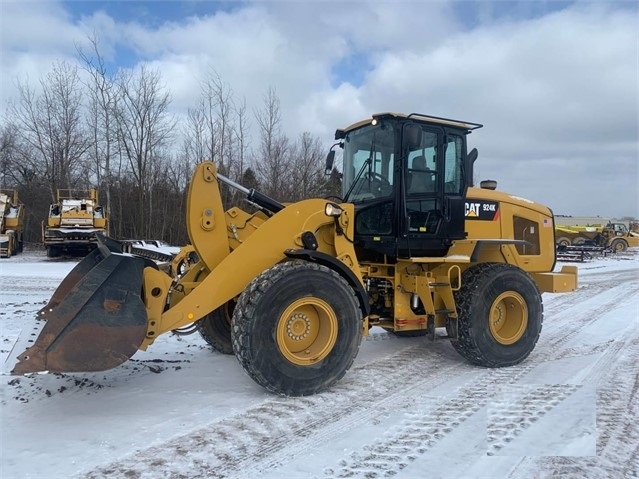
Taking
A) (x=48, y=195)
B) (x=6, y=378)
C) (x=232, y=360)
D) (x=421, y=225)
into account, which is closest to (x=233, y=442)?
(x=232, y=360)

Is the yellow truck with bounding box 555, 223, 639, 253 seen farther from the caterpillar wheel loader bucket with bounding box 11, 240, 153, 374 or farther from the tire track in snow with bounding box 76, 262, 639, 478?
the caterpillar wheel loader bucket with bounding box 11, 240, 153, 374

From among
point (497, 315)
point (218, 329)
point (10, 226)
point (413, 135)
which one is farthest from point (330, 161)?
point (10, 226)

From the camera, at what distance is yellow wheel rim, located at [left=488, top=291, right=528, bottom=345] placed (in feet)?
19.6

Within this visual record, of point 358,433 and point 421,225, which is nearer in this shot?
point 358,433

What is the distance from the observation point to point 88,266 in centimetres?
502

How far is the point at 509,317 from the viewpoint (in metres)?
6.18

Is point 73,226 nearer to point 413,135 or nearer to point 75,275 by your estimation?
point 75,275

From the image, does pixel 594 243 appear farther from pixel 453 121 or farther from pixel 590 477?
pixel 590 477

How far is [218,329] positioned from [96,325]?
210cm

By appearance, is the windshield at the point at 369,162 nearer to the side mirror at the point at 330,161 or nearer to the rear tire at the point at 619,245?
the side mirror at the point at 330,161

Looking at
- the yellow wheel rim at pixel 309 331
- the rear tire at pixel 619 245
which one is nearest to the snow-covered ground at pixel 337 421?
the yellow wheel rim at pixel 309 331

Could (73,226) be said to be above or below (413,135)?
below

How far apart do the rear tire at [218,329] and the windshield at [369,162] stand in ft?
6.54

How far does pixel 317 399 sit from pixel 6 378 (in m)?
2.91
